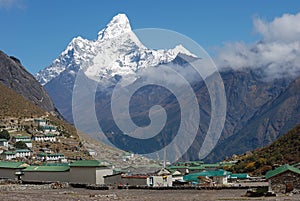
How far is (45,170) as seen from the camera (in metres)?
53.5

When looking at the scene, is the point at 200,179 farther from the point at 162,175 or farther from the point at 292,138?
the point at 292,138

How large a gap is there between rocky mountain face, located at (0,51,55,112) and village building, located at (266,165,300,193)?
148427mm

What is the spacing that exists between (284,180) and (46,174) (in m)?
27.9

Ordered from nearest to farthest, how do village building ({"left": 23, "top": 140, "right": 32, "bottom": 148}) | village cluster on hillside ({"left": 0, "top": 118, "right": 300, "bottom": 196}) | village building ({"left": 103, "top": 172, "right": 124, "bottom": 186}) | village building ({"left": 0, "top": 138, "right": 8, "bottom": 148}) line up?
village cluster on hillside ({"left": 0, "top": 118, "right": 300, "bottom": 196}) → village building ({"left": 103, "top": 172, "right": 124, "bottom": 186}) → village building ({"left": 0, "top": 138, "right": 8, "bottom": 148}) → village building ({"left": 23, "top": 140, "right": 32, "bottom": 148})

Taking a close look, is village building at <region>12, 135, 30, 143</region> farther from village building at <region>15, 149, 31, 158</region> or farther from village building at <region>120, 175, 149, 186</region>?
village building at <region>120, 175, 149, 186</region>

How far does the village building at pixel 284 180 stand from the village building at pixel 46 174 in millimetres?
24667

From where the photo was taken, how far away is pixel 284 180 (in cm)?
3431

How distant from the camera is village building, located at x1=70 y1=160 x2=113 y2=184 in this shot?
5081cm

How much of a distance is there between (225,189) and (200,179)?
37.7 ft

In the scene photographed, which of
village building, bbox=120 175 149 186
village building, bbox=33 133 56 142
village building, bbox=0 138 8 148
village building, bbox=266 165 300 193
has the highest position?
village building, bbox=33 133 56 142

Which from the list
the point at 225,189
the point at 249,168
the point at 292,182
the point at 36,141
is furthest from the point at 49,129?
the point at 292,182

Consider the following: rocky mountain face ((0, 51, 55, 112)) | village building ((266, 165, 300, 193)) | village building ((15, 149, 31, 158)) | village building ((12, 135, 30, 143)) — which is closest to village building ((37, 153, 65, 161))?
village building ((15, 149, 31, 158))

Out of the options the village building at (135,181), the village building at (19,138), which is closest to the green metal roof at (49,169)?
the village building at (135,181)

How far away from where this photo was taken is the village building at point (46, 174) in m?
52.3
